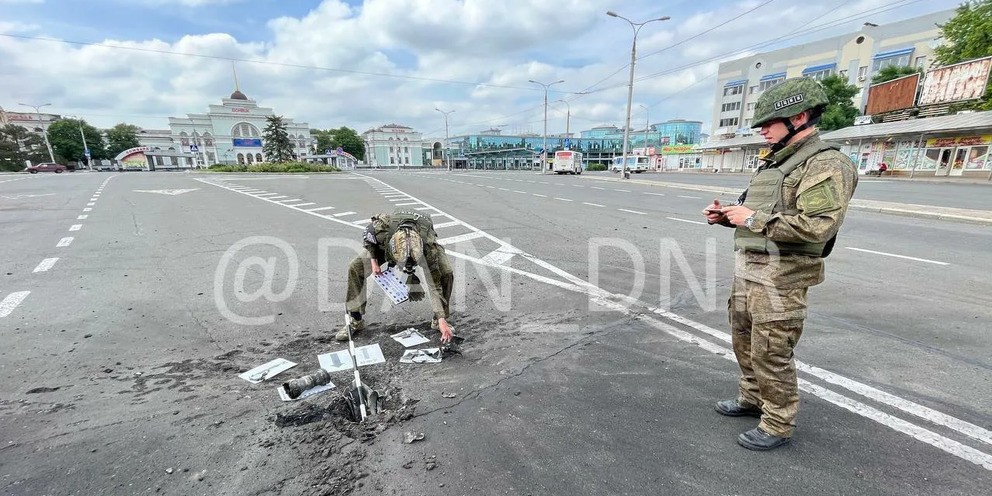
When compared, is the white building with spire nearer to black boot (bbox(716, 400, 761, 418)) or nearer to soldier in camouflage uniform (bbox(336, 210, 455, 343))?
soldier in camouflage uniform (bbox(336, 210, 455, 343))

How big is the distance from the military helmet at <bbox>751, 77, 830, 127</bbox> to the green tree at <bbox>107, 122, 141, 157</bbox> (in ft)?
358

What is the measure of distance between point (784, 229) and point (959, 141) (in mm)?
37280

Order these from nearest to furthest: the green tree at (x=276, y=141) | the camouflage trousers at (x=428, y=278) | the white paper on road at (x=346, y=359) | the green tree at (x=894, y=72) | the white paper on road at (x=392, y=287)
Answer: the white paper on road at (x=346, y=359) → the white paper on road at (x=392, y=287) → the camouflage trousers at (x=428, y=278) → the green tree at (x=894, y=72) → the green tree at (x=276, y=141)

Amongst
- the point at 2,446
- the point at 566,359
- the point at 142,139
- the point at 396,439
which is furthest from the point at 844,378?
the point at 142,139

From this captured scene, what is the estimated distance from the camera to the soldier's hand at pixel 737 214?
2102 mm

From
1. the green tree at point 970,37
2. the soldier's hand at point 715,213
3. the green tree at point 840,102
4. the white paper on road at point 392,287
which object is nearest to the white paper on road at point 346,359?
the white paper on road at point 392,287

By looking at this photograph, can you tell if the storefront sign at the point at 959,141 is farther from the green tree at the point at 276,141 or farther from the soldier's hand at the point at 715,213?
the green tree at the point at 276,141

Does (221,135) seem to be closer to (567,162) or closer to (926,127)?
(567,162)

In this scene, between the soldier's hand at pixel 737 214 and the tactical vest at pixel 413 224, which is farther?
the tactical vest at pixel 413 224

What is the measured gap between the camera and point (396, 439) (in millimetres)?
2287

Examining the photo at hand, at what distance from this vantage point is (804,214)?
6.42 ft

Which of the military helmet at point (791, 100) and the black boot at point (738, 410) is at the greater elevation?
the military helmet at point (791, 100)

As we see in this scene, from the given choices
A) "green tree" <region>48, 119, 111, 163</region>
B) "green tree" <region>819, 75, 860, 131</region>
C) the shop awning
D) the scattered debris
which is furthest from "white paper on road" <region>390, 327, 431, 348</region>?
"green tree" <region>48, 119, 111, 163</region>

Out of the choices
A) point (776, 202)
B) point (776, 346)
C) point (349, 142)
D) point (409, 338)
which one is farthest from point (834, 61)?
point (349, 142)
